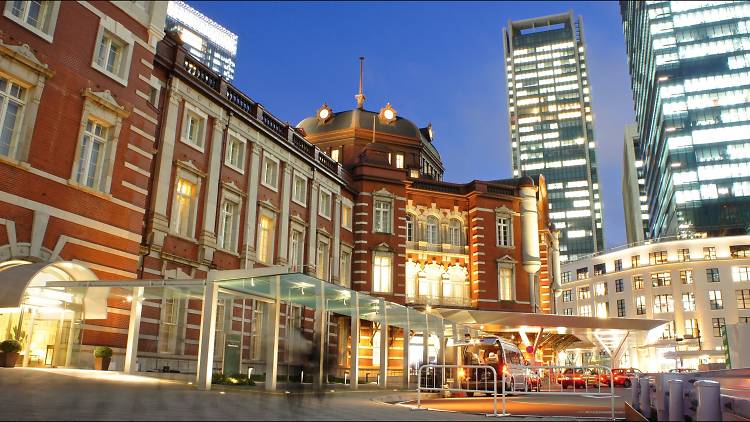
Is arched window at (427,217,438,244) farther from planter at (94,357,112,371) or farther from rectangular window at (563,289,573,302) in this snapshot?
rectangular window at (563,289,573,302)

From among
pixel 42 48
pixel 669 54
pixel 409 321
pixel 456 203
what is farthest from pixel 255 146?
pixel 669 54

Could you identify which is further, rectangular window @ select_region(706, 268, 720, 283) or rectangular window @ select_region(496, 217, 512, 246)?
rectangular window @ select_region(706, 268, 720, 283)

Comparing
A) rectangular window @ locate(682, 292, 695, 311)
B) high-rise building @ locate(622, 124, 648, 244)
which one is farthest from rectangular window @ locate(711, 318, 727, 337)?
high-rise building @ locate(622, 124, 648, 244)

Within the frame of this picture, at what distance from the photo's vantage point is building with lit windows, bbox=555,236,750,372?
2997 inches

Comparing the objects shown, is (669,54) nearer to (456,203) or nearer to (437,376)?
(456,203)

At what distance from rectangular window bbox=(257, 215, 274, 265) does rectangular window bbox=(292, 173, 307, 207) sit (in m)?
2.90

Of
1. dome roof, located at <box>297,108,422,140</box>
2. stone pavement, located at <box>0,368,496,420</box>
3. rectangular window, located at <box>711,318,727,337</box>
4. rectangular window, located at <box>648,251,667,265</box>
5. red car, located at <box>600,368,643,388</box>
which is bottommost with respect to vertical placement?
stone pavement, located at <box>0,368,496,420</box>

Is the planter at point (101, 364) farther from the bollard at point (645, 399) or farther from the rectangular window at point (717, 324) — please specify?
the rectangular window at point (717, 324)

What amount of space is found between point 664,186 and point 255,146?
88992 millimetres

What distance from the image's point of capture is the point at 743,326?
37.8m

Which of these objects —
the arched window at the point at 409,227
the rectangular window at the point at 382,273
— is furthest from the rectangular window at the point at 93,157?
the arched window at the point at 409,227

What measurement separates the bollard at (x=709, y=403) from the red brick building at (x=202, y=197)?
745 cm

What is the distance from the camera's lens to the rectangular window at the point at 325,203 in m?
37.3

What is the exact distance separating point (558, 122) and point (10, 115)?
16501 centimetres
